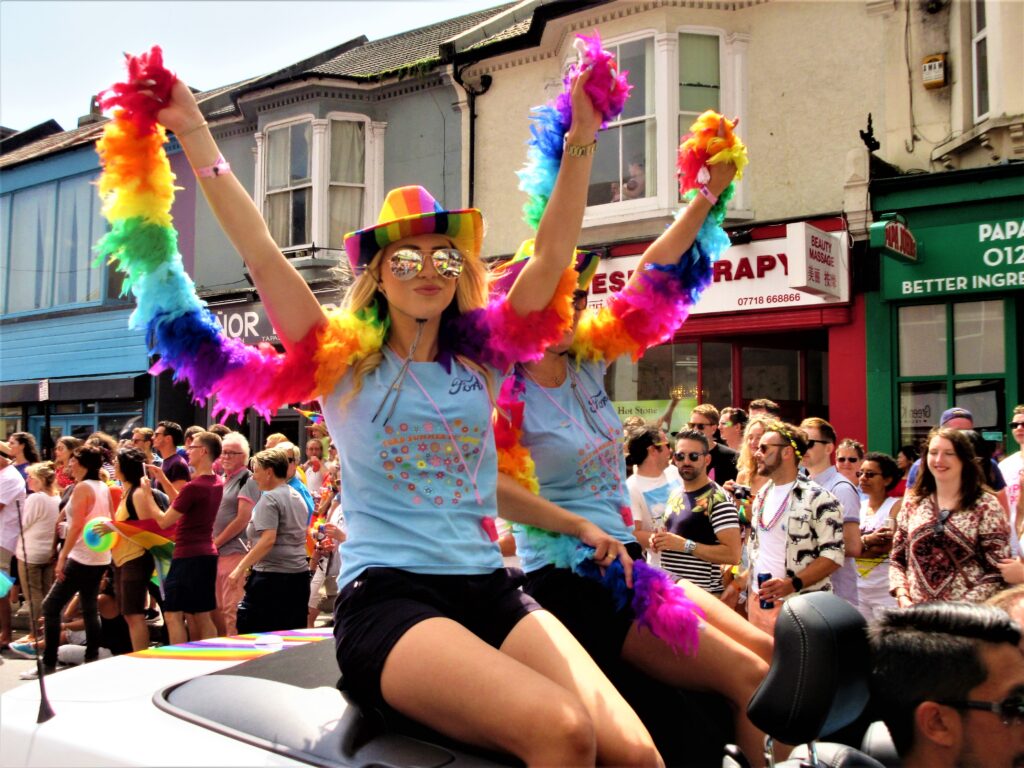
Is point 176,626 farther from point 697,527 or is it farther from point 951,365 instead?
point 951,365

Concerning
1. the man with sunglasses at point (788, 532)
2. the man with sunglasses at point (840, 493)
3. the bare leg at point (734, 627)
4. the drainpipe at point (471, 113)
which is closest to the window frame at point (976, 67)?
the man with sunglasses at point (840, 493)

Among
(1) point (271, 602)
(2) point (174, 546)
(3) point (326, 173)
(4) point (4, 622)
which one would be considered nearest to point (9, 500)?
(4) point (4, 622)

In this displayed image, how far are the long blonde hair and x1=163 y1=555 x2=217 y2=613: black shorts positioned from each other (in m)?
5.13

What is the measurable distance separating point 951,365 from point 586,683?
947 centimetres

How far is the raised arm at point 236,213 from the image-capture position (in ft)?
7.89

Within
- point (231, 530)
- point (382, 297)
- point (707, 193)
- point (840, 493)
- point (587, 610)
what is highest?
point (707, 193)

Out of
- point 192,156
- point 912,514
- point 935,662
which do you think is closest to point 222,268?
point 912,514

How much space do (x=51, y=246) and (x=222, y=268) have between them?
525 cm

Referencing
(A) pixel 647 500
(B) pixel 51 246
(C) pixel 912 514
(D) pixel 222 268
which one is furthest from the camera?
(B) pixel 51 246

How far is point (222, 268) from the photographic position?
705 inches

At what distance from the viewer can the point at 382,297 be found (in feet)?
8.98

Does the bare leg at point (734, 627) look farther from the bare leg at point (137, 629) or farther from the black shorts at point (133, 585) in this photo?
the bare leg at point (137, 629)

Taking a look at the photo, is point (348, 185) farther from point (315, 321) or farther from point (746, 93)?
point (315, 321)

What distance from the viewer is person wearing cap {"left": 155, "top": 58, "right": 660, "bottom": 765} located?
2.04m
